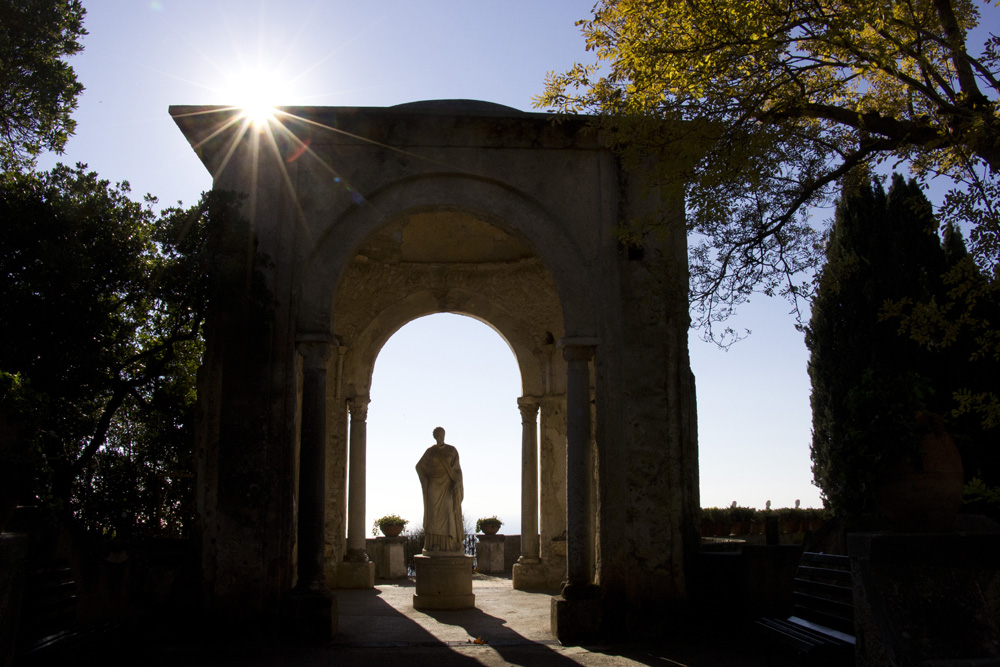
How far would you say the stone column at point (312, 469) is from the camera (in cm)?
840

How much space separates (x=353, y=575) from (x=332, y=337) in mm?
5383

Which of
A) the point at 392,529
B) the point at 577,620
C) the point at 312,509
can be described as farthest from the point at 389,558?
the point at 577,620

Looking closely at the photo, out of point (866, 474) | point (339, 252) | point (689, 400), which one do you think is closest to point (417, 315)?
point (339, 252)

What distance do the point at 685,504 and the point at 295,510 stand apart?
3.90 metres

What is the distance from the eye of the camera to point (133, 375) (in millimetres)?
8930

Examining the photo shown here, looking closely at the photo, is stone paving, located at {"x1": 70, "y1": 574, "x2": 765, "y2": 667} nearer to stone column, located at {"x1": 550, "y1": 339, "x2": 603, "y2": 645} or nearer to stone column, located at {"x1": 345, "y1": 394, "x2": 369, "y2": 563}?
stone column, located at {"x1": 550, "y1": 339, "x2": 603, "y2": 645}

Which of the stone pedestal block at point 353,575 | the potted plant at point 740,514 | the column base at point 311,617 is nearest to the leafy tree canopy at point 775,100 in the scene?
the column base at point 311,617

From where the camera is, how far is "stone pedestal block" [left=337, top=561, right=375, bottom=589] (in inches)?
512

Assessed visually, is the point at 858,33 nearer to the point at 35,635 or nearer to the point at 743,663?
the point at 743,663

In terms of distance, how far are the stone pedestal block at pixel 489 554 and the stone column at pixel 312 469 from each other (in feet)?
25.9

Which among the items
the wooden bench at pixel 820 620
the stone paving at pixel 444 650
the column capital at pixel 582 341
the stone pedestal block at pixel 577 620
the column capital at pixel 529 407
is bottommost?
the stone paving at pixel 444 650

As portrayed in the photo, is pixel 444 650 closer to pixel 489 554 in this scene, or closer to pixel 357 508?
pixel 357 508

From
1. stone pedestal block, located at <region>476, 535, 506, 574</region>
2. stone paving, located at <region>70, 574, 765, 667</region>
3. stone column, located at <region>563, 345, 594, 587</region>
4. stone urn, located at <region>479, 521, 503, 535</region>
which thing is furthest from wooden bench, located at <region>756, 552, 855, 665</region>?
stone pedestal block, located at <region>476, 535, 506, 574</region>

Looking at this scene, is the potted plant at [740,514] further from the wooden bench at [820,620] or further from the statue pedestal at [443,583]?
the wooden bench at [820,620]
